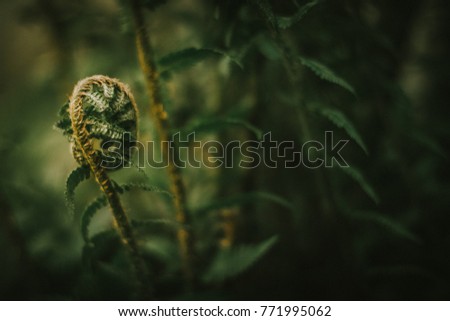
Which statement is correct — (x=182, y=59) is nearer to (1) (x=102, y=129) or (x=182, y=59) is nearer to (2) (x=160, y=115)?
(2) (x=160, y=115)

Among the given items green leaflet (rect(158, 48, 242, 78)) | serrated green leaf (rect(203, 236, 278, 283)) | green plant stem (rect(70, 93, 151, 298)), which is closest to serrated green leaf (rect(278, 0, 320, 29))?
green leaflet (rect(158, 48, 242, 78))

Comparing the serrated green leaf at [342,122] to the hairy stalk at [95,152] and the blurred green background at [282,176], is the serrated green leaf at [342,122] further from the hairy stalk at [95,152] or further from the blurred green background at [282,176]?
the hairy stalk at [95,152]

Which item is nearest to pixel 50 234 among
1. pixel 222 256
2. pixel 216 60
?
pixel 222 256

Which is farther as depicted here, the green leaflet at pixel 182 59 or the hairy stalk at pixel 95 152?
the green leaflet at pixel 182 59

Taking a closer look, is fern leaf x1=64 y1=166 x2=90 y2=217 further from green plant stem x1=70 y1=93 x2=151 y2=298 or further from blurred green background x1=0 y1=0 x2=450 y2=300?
blurred green background x1=0 y1=0 x2=450 y2=300

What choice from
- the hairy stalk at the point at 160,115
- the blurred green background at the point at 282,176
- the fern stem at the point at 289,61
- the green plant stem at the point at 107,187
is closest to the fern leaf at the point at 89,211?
the green plant stem at the point at 107,187
